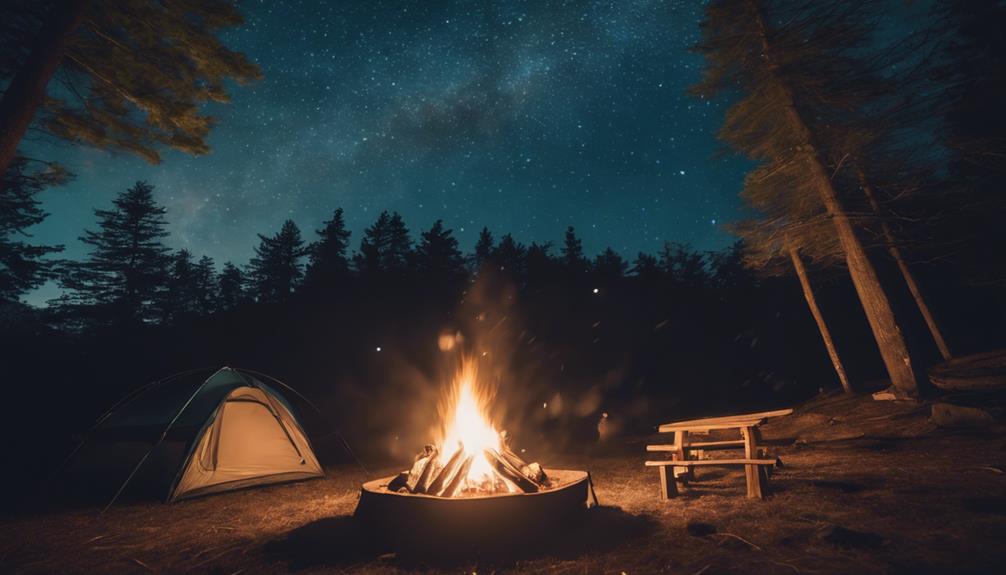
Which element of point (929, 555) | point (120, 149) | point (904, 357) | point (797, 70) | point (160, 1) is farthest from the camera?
point (797, 70)

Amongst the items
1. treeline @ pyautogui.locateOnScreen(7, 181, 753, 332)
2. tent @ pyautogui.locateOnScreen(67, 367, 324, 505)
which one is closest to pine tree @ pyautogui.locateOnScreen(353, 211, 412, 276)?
treeline @ pyautogui.locateOnScreen(7, 181, 753, 332)

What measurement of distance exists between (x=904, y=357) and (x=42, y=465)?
2400 cm

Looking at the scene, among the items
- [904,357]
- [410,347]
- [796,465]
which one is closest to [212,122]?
[796,465]

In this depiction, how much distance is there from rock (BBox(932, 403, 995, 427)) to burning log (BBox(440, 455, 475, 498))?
9706 millimetres

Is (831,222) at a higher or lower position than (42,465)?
higher

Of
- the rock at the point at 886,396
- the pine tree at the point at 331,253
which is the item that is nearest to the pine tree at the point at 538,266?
the pine tree at the point at 331,253

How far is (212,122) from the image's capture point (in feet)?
27.3

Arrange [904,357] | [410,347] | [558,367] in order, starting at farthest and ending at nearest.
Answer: [558,367] < [410,347] < [904,357]

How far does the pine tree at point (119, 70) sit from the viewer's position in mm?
6703

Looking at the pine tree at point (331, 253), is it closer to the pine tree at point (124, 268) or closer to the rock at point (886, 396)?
the pine tree at point (124, 268)

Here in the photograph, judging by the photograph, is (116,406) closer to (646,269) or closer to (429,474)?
(429,474)

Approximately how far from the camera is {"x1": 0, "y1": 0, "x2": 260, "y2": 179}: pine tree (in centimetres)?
670

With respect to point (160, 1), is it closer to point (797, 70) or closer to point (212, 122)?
point (212, 122)

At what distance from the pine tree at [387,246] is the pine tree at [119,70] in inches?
1122
